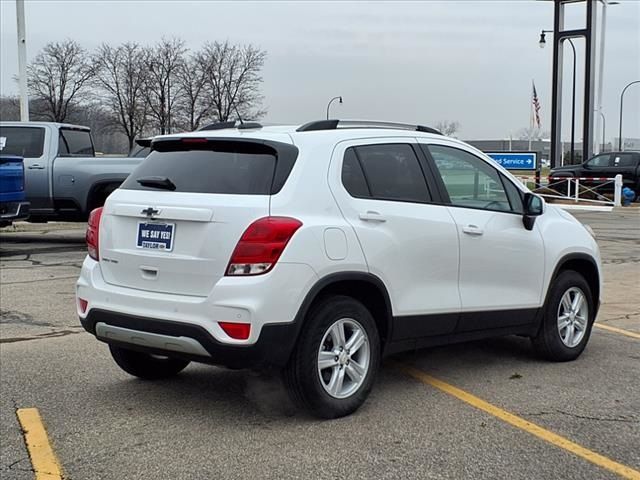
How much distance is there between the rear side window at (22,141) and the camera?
13703 millimetres

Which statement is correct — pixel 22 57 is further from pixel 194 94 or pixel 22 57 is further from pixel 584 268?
pixel 194 94

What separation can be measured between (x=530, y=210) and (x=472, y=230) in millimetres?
712

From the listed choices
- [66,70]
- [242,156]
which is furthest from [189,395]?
[66,70]

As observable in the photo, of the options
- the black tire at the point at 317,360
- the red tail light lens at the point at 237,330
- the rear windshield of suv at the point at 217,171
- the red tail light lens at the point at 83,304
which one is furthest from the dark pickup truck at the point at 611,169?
the red tail light lens at the point at 237,330

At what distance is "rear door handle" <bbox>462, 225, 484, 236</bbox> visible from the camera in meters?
5.35

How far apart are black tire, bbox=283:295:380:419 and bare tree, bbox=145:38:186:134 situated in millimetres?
46742

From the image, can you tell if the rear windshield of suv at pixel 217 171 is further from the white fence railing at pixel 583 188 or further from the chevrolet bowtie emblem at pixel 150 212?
the white fence railing at pixel 583 188

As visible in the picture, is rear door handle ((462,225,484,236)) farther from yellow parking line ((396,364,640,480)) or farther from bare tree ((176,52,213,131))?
bare tree ((176,52,213,131))

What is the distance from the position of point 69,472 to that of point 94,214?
72.9 inches

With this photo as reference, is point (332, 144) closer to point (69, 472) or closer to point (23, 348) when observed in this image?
point (69, 472)

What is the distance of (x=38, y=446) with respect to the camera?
14.1 feet

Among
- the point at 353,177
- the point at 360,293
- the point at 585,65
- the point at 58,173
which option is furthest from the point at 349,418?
the point at 585,65

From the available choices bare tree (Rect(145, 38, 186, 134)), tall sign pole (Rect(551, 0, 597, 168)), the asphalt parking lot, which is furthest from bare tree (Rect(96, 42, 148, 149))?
the asphalt parking lot

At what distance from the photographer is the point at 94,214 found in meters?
5.22
